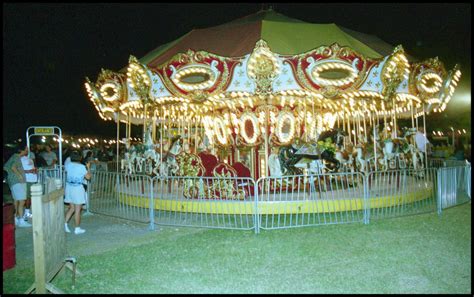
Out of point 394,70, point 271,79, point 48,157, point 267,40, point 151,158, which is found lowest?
point 151,158

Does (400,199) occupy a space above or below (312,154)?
below

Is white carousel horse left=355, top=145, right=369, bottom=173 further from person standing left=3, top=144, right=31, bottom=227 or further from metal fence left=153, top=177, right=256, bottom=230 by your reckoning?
person standing left=3, top=144, right=31, bottom=227

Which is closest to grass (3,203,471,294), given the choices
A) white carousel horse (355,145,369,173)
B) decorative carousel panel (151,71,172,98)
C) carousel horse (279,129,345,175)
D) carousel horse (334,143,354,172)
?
carousel horse (279,129,345,175)

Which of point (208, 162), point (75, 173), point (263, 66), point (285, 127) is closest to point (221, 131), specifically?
point (285, 127)

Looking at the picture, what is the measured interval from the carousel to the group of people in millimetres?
3069

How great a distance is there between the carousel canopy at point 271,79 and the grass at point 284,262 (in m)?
3.70

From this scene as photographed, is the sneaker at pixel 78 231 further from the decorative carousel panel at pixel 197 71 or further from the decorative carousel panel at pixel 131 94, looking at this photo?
the decorative carousel panel at pixel 131 94

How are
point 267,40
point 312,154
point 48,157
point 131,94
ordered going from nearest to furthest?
point 312,154 → point 267,40 → point 131,94 → point 48,157

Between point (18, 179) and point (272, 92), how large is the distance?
5.78 m

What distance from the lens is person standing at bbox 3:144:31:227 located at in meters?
Answer: 8.33

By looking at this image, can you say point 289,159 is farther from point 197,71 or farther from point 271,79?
point 197,71

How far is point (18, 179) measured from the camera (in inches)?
330

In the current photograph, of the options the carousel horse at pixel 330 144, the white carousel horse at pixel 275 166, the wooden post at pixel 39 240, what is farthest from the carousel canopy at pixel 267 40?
the wooden post at pixel 39 240

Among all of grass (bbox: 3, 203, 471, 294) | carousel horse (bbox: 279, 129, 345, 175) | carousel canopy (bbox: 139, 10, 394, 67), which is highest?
carousel canopy (bbox: 139, 10, 394, 67)
